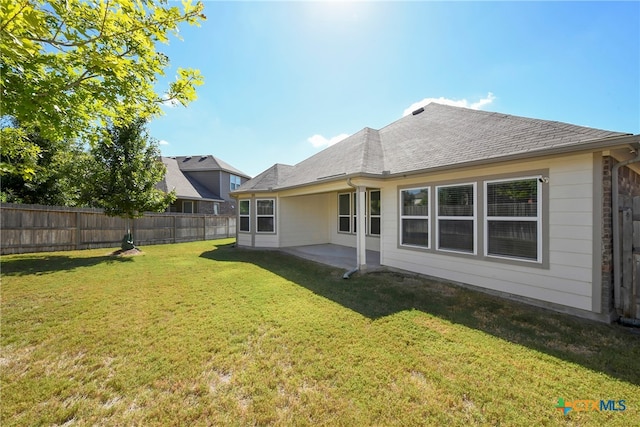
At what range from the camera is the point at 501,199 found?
17.3 feet


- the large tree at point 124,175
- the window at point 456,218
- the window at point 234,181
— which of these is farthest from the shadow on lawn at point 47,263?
the window at point 234,181

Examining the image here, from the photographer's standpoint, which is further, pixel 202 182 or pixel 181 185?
pixel 202 182

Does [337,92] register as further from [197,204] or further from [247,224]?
[197,204]

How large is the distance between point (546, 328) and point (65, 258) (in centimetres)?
1394

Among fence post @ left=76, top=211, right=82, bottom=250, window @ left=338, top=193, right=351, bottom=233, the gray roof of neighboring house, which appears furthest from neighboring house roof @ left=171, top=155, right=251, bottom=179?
window @ left=338, top=193, right=351, bottom=233

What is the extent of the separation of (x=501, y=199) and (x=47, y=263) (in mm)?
13345

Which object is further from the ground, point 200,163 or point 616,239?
point 200,163

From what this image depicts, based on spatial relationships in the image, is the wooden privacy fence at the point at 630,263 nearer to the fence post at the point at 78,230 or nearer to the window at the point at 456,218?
the window at the point at 456,218

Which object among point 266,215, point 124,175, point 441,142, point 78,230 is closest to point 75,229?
point 78,230

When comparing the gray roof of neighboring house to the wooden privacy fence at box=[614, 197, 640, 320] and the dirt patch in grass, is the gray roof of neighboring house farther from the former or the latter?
the dirt patch in grass

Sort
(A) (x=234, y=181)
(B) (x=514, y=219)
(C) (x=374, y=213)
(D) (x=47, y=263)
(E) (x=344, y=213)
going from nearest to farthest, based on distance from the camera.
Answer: (B) (x=514, y=219) → (D) (x=47, y=263) → (C) (x=374, y=213) → (E) (x=344, y=213) → (A) (x=234, y=181)

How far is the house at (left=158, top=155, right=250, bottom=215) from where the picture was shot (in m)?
19.6

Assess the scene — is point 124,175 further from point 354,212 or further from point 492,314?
point 492,314

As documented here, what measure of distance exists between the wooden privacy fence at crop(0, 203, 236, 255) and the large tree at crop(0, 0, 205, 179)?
348 inches
